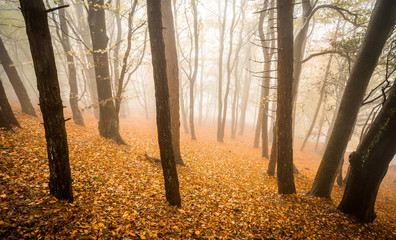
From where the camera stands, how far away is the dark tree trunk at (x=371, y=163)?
A: 3.99m

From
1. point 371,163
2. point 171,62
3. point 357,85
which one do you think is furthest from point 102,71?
point 371,163

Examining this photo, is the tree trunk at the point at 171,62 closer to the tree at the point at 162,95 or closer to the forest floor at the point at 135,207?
the forest floor at the point at 135,207

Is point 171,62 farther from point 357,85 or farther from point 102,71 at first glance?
point 357,85

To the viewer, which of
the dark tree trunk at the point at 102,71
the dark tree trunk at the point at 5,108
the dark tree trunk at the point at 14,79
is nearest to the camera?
the dark tree trunk at the point at 5,108

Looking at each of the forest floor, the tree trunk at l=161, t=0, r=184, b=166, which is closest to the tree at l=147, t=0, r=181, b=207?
the forest floor

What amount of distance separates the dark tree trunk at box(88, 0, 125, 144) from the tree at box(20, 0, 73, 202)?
4.46 meters

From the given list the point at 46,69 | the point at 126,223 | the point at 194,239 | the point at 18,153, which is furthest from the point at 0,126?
the point at 194,239

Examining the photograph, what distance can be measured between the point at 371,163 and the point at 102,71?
10452 mm

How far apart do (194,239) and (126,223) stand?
64.7 inches

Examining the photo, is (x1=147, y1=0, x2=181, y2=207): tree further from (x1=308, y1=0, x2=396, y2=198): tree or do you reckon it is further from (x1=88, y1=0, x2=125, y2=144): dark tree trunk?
(x1=308, y1=0, x2=396, y2=198): tree

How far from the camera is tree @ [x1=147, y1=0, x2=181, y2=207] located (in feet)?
11.8

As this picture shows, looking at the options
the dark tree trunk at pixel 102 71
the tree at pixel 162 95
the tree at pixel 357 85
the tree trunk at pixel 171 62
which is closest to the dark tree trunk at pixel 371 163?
the tree at pixel 357 85

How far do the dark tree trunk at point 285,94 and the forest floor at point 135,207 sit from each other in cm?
84

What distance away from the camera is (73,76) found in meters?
10.8
